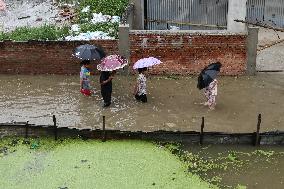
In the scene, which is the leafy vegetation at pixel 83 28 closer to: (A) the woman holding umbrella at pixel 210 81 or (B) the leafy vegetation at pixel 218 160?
(A) the woman holding umbrella at pixel 210 81


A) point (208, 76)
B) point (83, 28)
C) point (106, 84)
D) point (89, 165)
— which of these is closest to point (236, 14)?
point (208, 76)

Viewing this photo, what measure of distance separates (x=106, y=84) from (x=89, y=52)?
111 centimetres

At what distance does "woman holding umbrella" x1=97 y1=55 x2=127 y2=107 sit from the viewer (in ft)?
43.2

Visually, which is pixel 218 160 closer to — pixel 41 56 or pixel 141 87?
pixel 141 87

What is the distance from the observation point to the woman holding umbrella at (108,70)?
43.2 feet

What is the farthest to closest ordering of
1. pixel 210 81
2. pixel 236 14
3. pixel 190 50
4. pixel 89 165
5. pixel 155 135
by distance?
pixel 236 14
pixel 190 50
pixel 210 81
pixel 155 135
pixel 89 165

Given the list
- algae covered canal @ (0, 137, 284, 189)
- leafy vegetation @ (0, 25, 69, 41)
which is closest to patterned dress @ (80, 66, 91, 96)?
leafy vegetation @ (0, 25, 69, 41)

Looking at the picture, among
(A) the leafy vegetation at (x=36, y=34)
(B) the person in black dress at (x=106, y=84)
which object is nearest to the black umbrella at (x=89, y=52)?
(B) the person in black dress at (x=106, y=84)

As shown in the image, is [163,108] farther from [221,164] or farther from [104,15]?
[104,15]

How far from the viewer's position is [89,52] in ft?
45.6

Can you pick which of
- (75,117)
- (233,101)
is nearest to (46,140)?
(75,117)

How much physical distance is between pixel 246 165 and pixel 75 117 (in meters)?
4.80

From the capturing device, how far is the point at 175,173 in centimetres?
1084

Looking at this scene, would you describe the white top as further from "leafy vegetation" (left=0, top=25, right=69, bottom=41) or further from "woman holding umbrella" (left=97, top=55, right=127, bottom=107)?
"leafy vegetation" (left=0, top=25, right=69, bottom=41)
